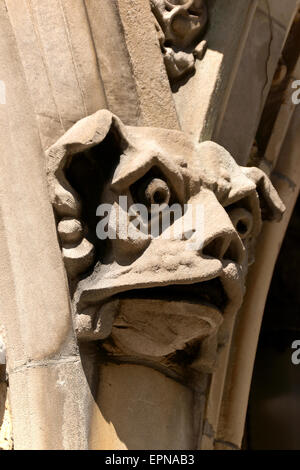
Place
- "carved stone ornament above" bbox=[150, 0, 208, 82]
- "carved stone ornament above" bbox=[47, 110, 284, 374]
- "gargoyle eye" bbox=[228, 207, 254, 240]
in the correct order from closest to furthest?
Result: "carved stone ornament above" bbox=[47, 110, 284, 374] < "gargoyle eye" bbox=[228, 207, 254, 240] < "carved stone ornament above" bbox=[150, 0, 208, 82]

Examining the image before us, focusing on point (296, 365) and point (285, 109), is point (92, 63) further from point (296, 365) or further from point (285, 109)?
point (296, 365)

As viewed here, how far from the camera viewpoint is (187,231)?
2.24 meters

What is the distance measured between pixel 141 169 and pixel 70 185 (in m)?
0.13

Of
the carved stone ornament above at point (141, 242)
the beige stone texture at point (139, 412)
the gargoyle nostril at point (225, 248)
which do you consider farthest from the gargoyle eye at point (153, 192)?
the beige stone texture at point (139, 412)

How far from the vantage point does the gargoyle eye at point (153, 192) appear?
227cm

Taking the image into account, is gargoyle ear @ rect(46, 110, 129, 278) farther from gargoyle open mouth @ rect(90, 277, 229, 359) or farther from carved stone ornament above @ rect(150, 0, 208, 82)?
carved stone ornament above @ rect(150, 0, 208, 82)

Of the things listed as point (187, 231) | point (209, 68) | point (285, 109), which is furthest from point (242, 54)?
point (187, 231)

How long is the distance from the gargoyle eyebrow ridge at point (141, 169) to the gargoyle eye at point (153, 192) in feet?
0.06

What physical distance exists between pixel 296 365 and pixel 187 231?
1246 mm

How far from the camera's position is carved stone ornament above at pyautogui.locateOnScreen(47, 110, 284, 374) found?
2230 millimetres

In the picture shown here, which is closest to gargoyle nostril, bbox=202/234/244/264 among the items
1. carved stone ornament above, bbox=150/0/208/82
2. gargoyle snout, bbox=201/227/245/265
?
gargoyle snout, bbox=201/227/245/265

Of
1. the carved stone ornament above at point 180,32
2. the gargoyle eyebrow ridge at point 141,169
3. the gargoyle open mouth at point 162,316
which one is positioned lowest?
the gargoyle open mouth at point 162,316

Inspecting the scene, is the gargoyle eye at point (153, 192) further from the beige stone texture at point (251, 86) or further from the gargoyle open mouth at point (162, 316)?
the beige stone texture at point (251, 86)

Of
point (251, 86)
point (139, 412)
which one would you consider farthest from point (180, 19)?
point (139, 412)
